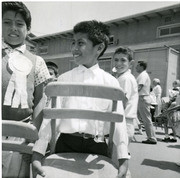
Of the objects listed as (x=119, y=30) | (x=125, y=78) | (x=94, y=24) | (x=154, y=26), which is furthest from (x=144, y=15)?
(x=94, y=24)

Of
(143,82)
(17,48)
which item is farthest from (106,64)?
(17,48)

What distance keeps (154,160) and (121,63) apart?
123 centimetres

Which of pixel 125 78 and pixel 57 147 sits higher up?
pixel 125 78

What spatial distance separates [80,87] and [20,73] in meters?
0.36

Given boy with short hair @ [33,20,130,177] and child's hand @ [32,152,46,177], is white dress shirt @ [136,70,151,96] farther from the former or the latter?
child's hand @ [32,152,46,177]

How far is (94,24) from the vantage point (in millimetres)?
1278

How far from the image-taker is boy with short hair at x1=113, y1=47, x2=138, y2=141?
2.33 m

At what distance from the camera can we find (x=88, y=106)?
108 cm

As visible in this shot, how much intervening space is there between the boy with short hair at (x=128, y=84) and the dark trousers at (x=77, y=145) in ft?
3.93

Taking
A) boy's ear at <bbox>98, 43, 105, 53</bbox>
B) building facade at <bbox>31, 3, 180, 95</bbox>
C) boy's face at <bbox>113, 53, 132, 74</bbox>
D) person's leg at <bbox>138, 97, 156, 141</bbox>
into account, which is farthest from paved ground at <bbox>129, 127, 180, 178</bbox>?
building facade at <bbox>31, 3, 180, 95</bbox>

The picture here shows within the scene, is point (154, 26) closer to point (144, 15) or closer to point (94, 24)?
point (144, 15)

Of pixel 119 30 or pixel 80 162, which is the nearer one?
pixel 80 162

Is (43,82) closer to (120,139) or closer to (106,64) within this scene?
(120,139)

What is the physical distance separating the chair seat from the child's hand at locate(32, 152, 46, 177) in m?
0.02
